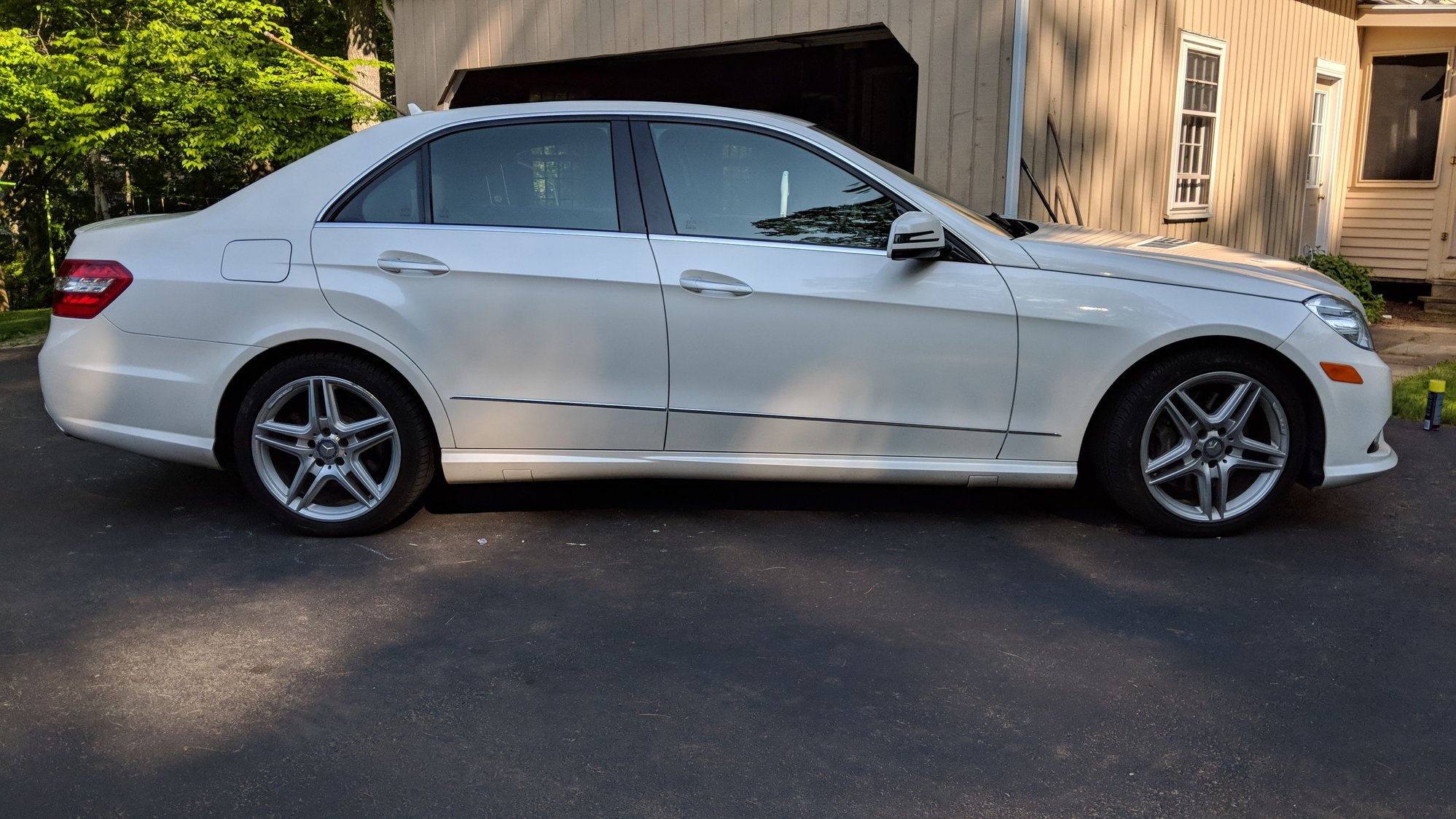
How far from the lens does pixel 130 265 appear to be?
4559 millimetres

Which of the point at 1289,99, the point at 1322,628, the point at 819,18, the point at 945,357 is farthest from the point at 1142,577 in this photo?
the point at 1289,99

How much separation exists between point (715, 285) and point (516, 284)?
2.47 ft

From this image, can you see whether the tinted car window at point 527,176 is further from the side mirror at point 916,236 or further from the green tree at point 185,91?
the green tree at point 185,91

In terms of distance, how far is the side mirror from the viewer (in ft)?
13.9

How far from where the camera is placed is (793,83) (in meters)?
13.4

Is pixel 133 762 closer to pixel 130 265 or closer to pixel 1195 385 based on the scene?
pixel 130 265

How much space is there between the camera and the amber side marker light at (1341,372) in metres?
4.39

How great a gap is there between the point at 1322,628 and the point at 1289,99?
10217mm

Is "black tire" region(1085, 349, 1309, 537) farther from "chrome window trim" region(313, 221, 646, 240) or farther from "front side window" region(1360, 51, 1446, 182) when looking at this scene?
"front side window" region(1360, 51, 1446, 182)

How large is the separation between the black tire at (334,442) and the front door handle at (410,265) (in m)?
0.38

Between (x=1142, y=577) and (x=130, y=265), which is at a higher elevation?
(x=130, y=265)

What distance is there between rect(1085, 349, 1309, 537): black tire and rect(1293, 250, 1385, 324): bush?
9.04 metres

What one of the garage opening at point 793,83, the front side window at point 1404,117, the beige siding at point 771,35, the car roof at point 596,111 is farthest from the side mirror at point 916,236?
the front side window at point 1404,117

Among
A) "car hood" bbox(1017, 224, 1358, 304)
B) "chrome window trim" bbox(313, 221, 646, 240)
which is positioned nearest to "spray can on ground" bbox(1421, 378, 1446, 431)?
"car hood" bbox(1017, 224, 1358, 304)
